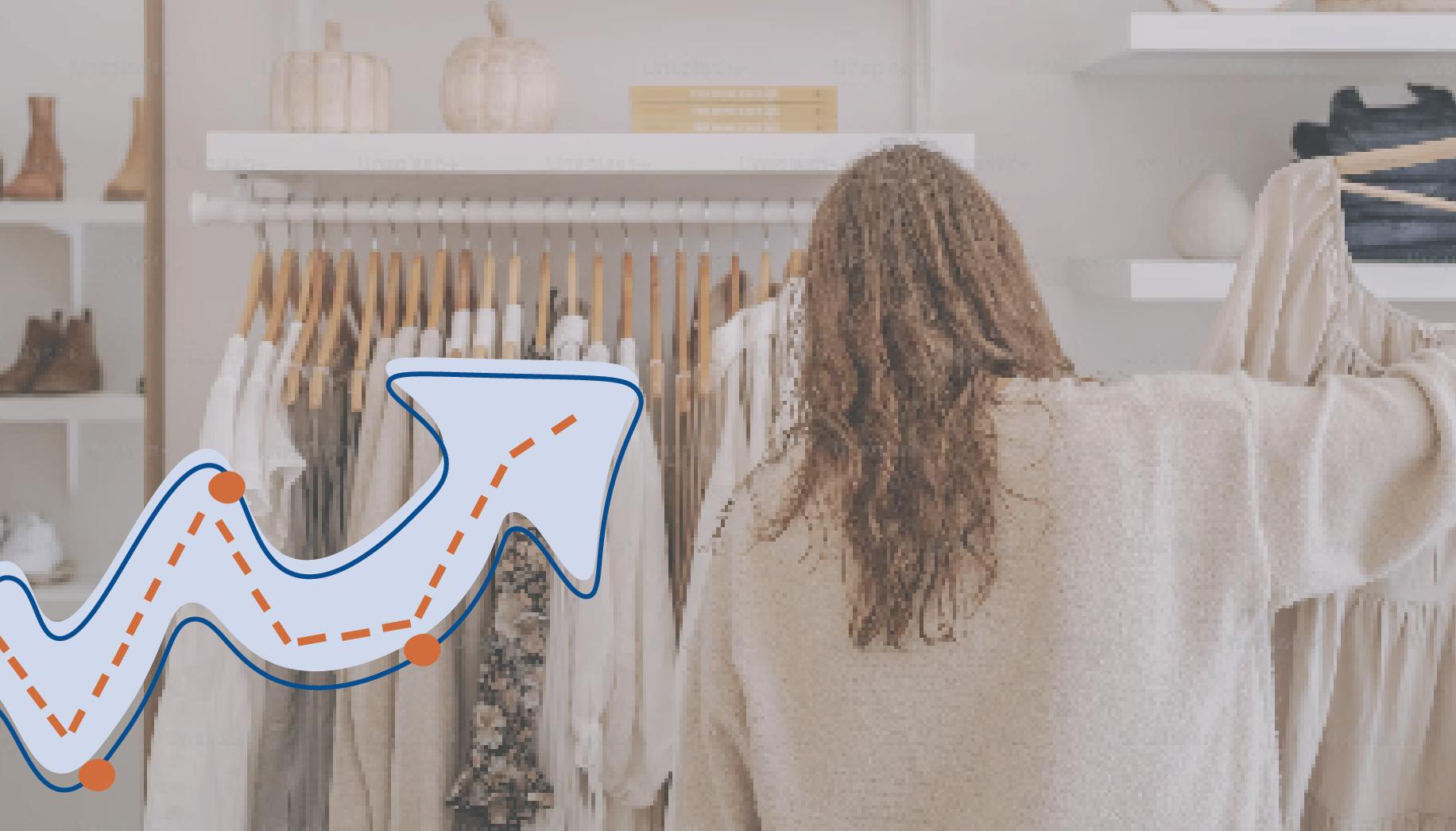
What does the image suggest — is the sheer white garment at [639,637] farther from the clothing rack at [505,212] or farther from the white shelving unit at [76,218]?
the white shelving unit at [76,218]

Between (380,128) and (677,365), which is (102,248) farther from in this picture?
(677,365)

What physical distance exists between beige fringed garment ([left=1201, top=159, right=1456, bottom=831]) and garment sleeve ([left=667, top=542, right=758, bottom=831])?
567mm

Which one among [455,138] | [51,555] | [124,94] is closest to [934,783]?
[455,138]

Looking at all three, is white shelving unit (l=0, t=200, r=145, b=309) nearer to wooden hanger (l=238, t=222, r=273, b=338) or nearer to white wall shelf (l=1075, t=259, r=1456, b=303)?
wooden hanger (l=238, t=222, r=273, b=338)

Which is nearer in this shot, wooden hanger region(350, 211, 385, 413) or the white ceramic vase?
wooden hanger region(350, 211, 385, 413)

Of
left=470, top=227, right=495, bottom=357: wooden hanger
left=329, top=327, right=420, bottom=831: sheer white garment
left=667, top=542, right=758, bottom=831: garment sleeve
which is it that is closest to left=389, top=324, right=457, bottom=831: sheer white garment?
left=329, top=327, right=420, bottom=831: sheer white garment

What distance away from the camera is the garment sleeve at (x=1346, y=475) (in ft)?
3.11

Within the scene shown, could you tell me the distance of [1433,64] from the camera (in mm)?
1955

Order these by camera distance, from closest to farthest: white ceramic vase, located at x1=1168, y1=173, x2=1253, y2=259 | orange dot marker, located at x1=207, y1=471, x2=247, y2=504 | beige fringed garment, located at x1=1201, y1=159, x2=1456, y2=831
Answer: orange dot marker, located at x1=207, y1=471, x2=247, y2=504 → beige fringed garment, located at x1=1201, y1=159, x2=1456, y2=831 → white ceramic vase, located at x1=1168, y1=173, x2=1253, y2=259

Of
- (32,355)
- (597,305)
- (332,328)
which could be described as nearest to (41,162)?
(32,355)

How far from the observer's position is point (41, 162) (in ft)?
5.41

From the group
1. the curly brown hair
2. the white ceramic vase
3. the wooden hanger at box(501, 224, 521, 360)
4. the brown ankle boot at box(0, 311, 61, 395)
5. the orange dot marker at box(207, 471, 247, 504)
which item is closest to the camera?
the curly brown hair

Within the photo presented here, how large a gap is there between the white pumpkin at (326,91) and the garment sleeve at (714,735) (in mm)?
946

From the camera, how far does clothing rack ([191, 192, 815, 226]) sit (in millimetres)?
1622
